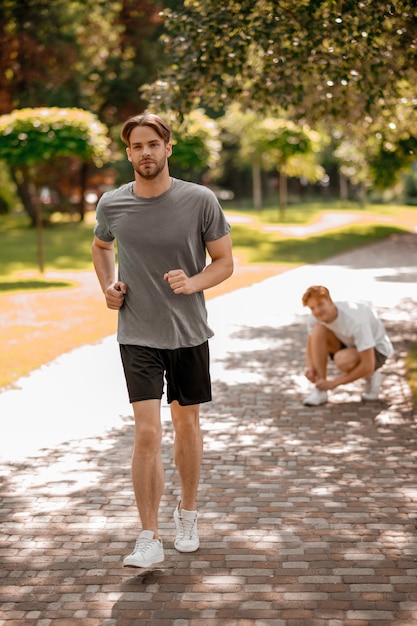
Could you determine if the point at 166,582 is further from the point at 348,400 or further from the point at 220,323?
the point at 220,323

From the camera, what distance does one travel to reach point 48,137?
61.9 ft

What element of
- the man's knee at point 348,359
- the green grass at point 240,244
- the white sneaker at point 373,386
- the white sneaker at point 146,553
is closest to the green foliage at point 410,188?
the green grass at point 240,244

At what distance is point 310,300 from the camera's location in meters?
7.60

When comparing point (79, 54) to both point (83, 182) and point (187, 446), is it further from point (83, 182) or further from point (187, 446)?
point (187, 446)

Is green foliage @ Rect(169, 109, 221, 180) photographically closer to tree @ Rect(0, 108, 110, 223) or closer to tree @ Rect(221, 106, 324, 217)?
tree @ Rect(221, 106, 324, 217)

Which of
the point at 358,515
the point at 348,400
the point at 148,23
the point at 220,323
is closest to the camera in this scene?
the point at 358,515

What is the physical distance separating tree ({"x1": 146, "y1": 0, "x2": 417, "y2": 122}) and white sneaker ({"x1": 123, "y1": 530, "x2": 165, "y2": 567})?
15.7 ft

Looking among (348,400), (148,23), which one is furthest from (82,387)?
(148,23)

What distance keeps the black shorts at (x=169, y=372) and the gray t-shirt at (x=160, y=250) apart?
63 millimetres

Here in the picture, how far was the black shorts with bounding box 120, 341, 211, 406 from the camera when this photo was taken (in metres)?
4.55

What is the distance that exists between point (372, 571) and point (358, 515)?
0.84m

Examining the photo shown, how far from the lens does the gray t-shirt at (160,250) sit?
4469mm

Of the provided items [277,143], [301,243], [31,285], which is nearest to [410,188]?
[277,143]

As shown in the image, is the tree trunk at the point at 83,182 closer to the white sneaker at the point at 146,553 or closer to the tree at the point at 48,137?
the tree at the point at 48,137
